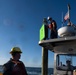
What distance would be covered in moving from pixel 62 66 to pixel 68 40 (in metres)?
1.18

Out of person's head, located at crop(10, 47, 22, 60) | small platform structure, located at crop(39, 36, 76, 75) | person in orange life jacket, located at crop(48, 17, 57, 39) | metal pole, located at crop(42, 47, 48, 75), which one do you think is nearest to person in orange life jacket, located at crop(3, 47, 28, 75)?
person's head, located at crop(10, 47, 22, 60)

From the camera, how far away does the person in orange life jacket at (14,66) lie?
5.58 m

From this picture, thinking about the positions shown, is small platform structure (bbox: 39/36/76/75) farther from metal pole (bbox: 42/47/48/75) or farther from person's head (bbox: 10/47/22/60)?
person's head (bbox: 10/47/22/60)

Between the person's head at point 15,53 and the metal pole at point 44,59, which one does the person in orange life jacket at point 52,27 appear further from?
the person's head at point 15,53

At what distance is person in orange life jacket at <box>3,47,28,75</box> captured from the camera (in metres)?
5.58

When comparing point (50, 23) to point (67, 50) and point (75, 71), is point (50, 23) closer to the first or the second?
point (67, 50)

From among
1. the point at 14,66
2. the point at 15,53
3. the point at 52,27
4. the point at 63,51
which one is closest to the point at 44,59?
the point at 52,27

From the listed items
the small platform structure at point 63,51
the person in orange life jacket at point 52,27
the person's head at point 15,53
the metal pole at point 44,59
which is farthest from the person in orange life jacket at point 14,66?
the metal pole at point 44,59

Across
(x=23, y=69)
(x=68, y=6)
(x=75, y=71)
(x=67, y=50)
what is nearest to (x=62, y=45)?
(x=67, y=50)

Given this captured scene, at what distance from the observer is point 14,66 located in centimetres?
561

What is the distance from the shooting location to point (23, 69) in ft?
18.7

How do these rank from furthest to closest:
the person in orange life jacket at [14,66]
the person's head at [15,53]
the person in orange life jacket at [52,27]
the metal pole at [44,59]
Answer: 1. the metal pole at [44,59]
2. the person in orange life jacket at [52,27]
3. the person's head at [15,53]
4. the person in orange life jacket at [14,66]

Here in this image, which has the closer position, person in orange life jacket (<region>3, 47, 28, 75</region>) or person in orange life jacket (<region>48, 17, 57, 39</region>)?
person in orange life jacket (<region>3, 47, 28, 75</region>)

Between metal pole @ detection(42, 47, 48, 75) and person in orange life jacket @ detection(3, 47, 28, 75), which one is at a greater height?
metal pole @ detection(42, 47, 48, 75)
